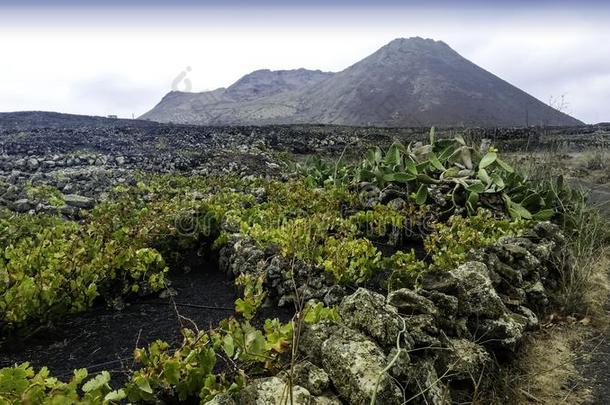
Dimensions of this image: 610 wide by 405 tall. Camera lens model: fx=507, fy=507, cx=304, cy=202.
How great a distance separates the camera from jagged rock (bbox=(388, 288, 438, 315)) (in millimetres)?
3311

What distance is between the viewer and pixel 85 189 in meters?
7.76

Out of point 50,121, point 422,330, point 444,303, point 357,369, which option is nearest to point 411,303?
point 422,330

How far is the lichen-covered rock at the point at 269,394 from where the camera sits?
85.7 inches

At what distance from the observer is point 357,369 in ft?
8.06

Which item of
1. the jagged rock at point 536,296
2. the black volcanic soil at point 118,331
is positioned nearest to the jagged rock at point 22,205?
the black volcanic soil at point 118,331

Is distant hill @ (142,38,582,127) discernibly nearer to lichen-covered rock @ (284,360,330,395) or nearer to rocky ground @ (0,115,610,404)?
rocky ground @ (0,115,610,404)

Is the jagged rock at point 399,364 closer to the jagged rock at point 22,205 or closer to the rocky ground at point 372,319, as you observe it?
the rocky ground at point 372,319

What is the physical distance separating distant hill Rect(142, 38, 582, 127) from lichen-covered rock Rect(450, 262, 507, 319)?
64.1m

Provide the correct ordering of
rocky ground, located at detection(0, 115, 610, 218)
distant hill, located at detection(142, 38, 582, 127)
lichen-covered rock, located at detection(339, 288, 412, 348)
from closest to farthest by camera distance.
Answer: lichen-covered rock, located at detection(339, 288, 412, 348)
rocky ground, located at detection(0, 115, 610, 218)
distant hill, located at detection(142, 38, 582, 127)

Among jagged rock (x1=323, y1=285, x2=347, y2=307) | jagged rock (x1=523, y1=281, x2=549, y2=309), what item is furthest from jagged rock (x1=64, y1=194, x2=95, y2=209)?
jagged rock (x1=523, y1=281, x2=549, y2=309)

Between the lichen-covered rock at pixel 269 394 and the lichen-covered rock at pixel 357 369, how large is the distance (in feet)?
0.78

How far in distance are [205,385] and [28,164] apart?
367 inches

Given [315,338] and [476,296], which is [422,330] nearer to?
[315,338]

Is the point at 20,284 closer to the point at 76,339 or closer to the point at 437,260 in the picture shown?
the point at 76,339
